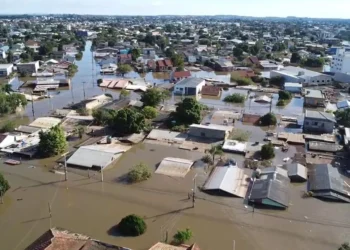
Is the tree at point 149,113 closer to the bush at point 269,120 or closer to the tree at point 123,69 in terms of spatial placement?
the bush at point 269,120

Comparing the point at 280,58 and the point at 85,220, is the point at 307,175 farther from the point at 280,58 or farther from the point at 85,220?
the point at 280,58

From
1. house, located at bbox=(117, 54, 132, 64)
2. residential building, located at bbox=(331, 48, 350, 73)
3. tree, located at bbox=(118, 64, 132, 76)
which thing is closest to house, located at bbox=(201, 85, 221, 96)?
tree, located at bbox=(118, 64, 132, 76)

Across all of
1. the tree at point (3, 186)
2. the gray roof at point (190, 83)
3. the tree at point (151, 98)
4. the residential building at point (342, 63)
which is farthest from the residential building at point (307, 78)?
the tree at point (3, 186)

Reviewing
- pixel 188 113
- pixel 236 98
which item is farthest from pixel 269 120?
pixel 236 98

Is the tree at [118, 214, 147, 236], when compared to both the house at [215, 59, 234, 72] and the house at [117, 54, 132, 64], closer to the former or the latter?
the house at [215, 59, 234, 72]

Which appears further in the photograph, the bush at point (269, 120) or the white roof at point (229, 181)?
the bush at point (269, 120)

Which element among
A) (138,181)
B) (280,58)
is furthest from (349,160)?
(280,58)
